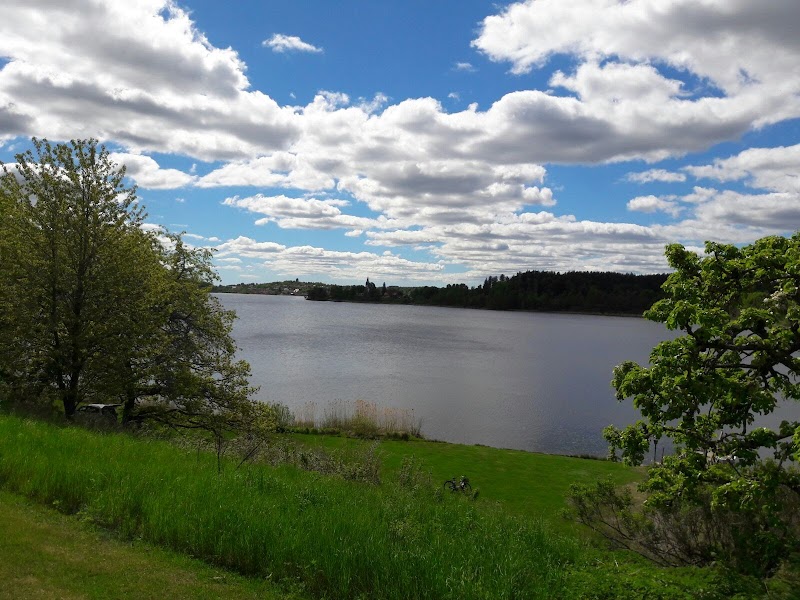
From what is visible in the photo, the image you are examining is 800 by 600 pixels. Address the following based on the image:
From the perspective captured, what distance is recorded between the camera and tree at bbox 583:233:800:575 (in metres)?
7.00

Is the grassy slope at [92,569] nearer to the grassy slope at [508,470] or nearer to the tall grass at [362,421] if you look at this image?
the grassy slope at [508,470]

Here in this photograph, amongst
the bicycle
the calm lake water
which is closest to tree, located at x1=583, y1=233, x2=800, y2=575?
the bicycle

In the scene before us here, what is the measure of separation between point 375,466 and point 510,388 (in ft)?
128

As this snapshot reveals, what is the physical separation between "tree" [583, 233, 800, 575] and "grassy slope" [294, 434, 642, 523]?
488 inches

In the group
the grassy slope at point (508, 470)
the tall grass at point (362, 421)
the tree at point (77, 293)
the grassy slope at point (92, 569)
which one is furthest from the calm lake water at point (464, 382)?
the grassy slope at point (92, 569)

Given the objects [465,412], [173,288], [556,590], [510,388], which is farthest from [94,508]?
[510,388]

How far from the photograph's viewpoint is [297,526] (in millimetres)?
8430

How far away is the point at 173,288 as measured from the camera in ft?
77.4

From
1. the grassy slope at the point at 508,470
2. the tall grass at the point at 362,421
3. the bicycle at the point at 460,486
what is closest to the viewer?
the bicycle at the point at 460,486

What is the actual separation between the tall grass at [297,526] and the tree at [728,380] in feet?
8.13

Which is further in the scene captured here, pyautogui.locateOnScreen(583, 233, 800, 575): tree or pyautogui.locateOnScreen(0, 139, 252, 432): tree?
pyautogui.locateOnScreen(0, 139, 252, 432): tree

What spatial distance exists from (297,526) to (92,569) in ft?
9.15

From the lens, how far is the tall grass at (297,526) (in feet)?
24.2

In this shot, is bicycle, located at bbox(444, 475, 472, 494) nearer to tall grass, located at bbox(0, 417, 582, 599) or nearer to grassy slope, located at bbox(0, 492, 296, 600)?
tall grass, located at bbox(0, 417, 582, 599)
